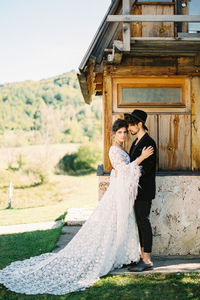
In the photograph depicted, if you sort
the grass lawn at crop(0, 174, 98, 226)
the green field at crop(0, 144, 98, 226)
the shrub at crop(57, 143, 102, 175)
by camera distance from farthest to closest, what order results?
the shrub at crop(57, 143, 102, 175), the green field at crop(0, 144, 98, 226), the grass lawn at crop(0, 174, 98, 226)

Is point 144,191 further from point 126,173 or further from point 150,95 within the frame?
point 150,95

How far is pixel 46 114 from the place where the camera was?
53250 mm

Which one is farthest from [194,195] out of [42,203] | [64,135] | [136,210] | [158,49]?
[64,135]

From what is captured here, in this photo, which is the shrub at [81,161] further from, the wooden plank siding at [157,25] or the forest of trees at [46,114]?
the wooden plank siding at [157,25]

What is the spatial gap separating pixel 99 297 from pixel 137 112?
2.47 meters

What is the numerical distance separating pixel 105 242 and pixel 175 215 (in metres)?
1.35

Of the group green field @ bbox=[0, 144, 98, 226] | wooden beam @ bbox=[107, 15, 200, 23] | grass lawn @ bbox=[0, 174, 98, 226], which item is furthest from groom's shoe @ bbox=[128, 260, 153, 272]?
green field @ bbox=[0, 144, 98, 226]

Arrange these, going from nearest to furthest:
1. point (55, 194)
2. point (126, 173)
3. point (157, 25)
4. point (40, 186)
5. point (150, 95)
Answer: point (126, 173) < point (150, 95) < point (157, 25) < point (55, 194) < point (40, 186)

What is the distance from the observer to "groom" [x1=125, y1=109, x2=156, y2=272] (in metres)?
4.64

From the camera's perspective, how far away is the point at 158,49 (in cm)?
531

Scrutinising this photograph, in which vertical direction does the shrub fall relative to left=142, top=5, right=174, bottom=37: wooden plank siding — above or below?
below

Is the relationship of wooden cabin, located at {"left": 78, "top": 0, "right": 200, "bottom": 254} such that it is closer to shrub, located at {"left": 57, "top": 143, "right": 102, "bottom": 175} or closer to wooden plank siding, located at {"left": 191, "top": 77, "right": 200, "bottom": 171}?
wooden plank siding, located at {"left": 191, "top": 77, "right": 200, "bottom": 171}

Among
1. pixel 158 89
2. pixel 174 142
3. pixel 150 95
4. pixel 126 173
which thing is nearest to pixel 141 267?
pixel 126 173

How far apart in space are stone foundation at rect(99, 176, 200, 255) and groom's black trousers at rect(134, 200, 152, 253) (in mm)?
685
